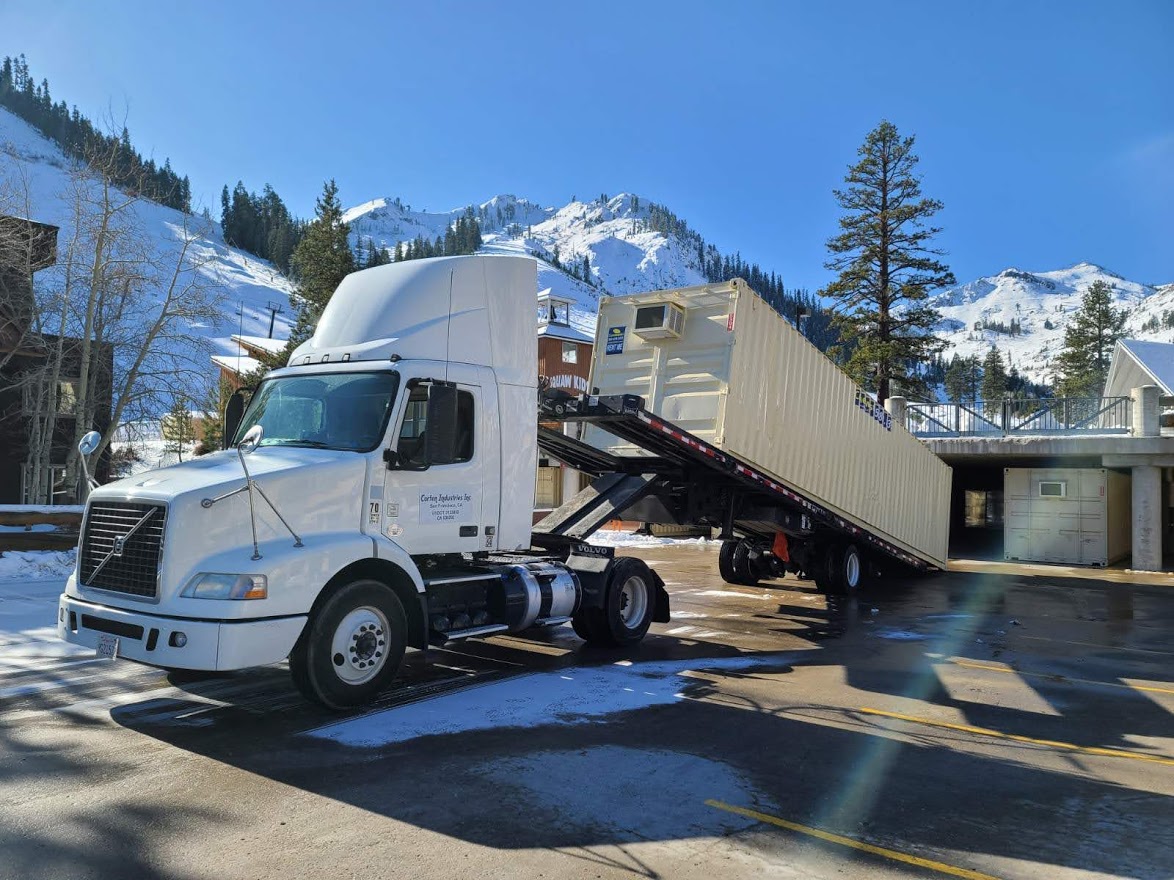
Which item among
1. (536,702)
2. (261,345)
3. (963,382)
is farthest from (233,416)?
(963,382)

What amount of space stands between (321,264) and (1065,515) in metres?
30.8

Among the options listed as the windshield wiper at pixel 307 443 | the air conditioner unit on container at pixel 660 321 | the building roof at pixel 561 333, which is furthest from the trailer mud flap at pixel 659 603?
the building roof at pixel 561 333

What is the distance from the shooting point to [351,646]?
6246 mm

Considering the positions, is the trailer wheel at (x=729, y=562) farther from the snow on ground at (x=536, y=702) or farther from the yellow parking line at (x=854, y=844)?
the yellow parking line at (x=854, y=844)

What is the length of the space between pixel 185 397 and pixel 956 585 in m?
17.8

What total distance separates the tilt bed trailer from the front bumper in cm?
396

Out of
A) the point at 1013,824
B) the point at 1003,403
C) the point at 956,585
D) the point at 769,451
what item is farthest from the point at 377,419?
the point at 1003,403

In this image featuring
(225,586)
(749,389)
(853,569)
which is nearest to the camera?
(225,586)

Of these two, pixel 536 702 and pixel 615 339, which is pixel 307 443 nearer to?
pixel 536 702

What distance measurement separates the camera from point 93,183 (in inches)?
719

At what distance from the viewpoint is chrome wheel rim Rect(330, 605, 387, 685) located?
243 inches

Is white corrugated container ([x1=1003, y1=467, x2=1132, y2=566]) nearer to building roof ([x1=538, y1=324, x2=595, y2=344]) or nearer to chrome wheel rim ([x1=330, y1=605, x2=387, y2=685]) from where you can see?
chrome wheel rim ([x1=330, y1=605, x2=387, y2=685])

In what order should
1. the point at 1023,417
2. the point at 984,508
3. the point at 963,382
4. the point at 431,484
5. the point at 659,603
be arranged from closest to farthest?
the point at 431,484, the point at 659,603, the point at 1023,417, the point at 984,508, the point at 963,382

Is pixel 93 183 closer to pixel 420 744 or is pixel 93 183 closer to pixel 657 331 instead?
pixel 657 331
